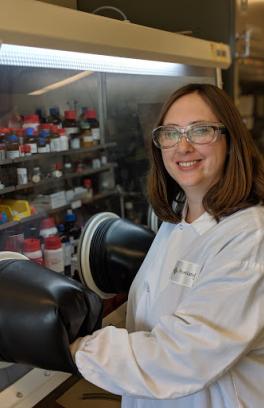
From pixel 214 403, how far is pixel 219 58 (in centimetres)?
110

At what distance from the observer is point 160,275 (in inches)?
35.9

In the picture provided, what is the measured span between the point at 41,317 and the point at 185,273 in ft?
0.95

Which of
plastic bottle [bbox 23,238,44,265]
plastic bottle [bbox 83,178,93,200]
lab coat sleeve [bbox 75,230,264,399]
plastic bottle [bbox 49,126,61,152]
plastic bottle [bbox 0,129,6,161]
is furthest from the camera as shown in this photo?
plastic bottle [bbox 83,178,93,200]

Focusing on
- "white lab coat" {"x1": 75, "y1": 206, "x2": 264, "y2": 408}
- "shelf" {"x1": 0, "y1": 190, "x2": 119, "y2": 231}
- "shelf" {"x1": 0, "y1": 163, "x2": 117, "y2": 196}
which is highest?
"shelf" {"x1": 0, "y1": 163, "x2": 117, "y2": 196}

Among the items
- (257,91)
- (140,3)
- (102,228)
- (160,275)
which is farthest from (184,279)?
(257,91)

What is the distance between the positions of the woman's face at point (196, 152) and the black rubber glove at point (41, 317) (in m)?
0.32

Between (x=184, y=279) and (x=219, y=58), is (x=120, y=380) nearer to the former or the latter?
(x=184, y=279)

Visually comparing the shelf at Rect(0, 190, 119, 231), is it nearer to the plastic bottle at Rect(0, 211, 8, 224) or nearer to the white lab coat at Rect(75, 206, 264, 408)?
the plastic bottle at Rect(0, 211, 8, 224)

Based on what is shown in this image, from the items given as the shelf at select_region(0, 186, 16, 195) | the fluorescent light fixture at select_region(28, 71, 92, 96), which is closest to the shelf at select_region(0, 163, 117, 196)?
the shelf at select_region(0, 186, 16, 195)

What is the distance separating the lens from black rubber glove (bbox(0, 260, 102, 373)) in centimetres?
75

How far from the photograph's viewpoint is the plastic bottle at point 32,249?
42.9 inches

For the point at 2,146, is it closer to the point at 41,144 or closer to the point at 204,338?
the point at 41,144

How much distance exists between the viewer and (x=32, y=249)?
1.10 m

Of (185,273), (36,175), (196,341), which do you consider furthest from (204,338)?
(36,175)
